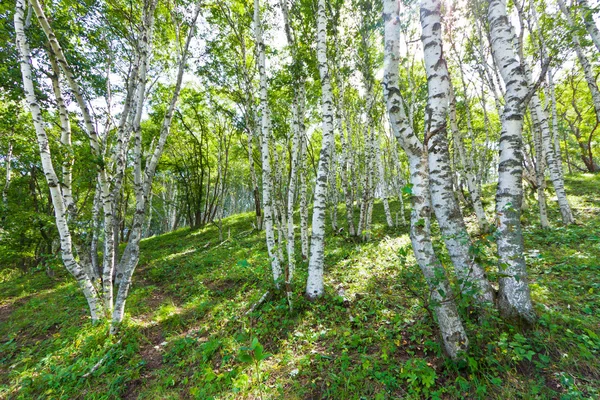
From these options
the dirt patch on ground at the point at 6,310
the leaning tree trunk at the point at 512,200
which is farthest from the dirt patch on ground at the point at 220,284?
the leaning tree trunk at the point at 512,200

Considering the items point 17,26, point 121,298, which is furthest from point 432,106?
point 17,26

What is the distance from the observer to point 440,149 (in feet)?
9.82

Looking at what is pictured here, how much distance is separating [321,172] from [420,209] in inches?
100

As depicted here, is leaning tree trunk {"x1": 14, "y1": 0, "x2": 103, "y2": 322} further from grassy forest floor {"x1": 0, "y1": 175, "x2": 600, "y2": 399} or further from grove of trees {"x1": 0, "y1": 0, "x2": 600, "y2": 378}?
grassy forest floor {"x1": 0, "y1": 175, "x2": 600, "y2": 399}

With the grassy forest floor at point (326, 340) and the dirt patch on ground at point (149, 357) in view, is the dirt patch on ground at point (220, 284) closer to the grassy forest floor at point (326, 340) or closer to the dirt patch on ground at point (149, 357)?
the grassy forest floor at point (326, 340)

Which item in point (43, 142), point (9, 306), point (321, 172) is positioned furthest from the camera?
point (9, 306)

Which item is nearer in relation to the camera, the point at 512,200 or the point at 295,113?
the point at 512,200

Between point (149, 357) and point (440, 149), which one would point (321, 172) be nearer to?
point (440, 149)

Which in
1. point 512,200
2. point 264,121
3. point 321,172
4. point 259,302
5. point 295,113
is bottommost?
point 259,302

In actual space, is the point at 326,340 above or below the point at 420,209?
below

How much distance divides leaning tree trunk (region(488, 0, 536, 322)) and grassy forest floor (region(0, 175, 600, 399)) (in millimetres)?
195

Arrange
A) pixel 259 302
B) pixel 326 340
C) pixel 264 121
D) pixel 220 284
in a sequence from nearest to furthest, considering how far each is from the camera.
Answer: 1. pixel 326 340
2. pixel 259 302
3. pixel 264 121
4. pixel 220 284

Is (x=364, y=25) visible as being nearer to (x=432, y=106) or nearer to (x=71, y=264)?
(x=432, y=106)

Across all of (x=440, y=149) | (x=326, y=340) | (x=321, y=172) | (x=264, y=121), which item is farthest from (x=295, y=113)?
(x=326, y=340)
